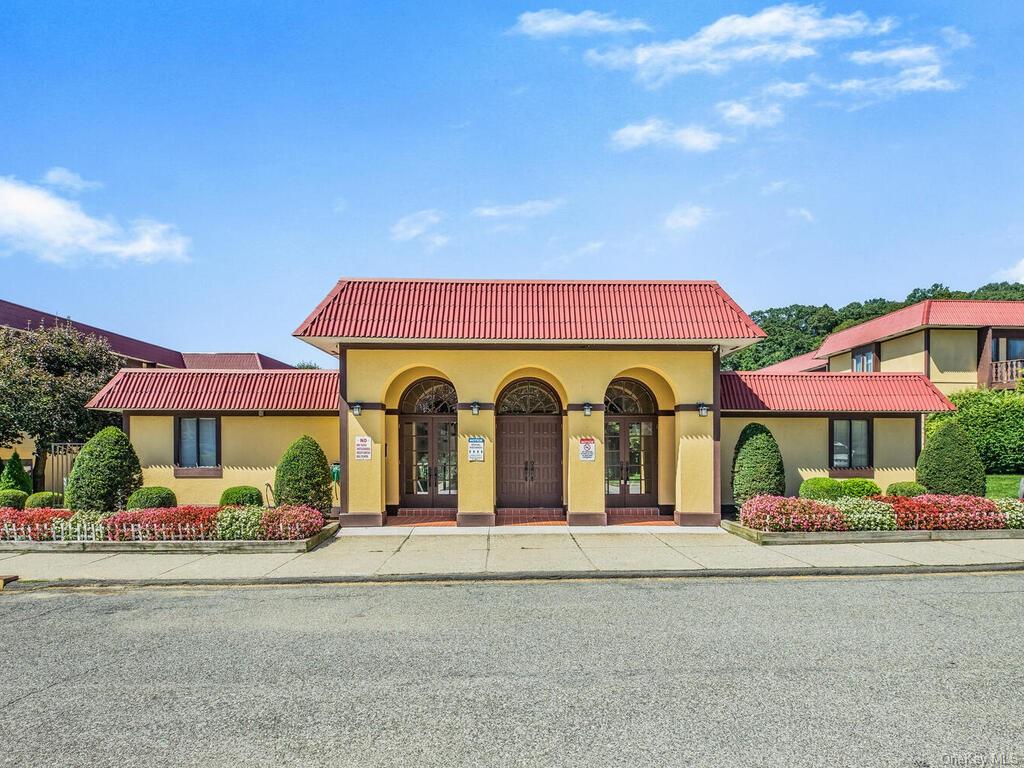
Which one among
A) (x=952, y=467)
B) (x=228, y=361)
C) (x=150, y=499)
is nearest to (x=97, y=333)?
(x=228, y=361)

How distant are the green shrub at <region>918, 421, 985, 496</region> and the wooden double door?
355 inches

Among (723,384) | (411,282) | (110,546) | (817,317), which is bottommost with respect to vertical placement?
(110,546)

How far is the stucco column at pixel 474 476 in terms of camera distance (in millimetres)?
13984

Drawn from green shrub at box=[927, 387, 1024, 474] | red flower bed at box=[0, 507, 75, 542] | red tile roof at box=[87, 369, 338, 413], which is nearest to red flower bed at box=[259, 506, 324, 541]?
red tile roof at box=[87, 369, 338, 413]

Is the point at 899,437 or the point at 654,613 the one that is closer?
the point at 654,613

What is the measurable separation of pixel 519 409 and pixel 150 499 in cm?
885

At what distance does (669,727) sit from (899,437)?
14952mm

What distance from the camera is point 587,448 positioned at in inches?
554

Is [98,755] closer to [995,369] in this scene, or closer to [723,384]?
[723,384]

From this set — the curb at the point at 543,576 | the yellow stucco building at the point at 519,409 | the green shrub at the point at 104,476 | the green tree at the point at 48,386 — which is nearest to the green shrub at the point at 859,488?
the yellow stucco building at the point at 519,409

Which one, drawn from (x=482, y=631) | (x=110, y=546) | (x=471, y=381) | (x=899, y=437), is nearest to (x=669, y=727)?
(x=482, y=631)

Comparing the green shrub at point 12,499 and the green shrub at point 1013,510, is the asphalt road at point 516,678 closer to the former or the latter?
the green shrub at point 1013,510

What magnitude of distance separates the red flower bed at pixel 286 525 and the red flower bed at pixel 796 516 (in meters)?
9.04

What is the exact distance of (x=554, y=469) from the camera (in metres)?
15.6
